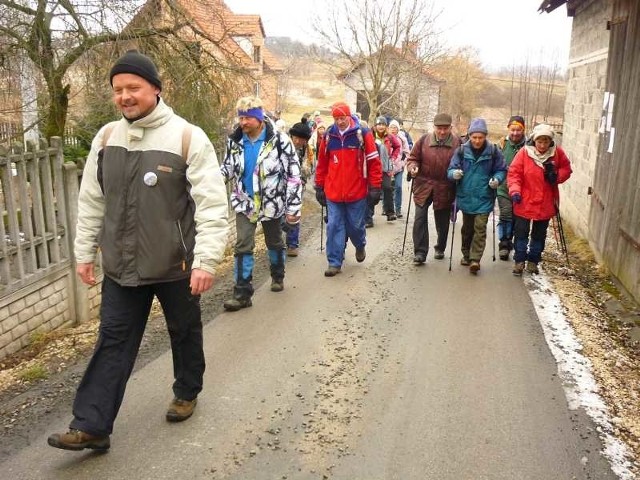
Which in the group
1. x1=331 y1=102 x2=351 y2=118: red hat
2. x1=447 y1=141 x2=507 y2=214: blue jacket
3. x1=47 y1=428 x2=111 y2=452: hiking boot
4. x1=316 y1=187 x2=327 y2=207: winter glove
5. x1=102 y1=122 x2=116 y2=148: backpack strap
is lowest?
x1=47 y1=428 x2=111 y2=452: hiking boot

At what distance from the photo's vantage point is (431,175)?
303 inches

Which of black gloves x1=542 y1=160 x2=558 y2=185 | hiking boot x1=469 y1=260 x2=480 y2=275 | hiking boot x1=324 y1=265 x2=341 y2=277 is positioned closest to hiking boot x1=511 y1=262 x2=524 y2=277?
hiking boot x1=469 y1=260 x2=480 y2=275

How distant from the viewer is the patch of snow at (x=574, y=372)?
3469 millimetres

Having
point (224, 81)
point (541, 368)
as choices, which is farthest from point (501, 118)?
point (541, 368)

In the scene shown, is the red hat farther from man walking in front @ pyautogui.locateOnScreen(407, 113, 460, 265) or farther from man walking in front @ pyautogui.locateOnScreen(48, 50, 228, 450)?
man walking in front @ pyautogui.locateOnScreen(48, 50, 228, 450)

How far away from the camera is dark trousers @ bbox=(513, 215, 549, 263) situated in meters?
7.25

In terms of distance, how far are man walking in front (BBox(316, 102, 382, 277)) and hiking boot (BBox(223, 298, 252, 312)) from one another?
1431 mm

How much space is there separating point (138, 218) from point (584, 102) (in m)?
8.81

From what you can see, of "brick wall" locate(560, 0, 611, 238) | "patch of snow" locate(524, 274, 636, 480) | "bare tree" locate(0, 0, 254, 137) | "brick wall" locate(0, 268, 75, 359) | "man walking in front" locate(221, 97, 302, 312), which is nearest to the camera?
"patch of snow" locate(524, 274, 636, 480)

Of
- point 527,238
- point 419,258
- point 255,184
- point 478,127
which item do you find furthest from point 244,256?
point 527,238


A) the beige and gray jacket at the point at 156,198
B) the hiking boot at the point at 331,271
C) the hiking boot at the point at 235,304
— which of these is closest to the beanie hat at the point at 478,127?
the hiking boot at the point at 331,271

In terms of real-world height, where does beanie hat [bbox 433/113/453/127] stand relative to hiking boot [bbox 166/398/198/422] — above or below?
above

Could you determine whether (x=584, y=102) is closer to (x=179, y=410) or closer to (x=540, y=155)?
(x=540, y=155)

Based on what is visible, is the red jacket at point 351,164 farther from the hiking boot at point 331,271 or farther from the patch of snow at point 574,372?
the patch of snow at point 574,372
